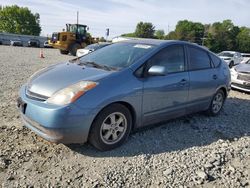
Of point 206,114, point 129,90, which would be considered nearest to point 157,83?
point 129,90

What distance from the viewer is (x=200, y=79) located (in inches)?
198

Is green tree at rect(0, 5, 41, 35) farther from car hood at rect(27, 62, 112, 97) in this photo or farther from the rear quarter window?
car hood at rect(27, 62, 112, 97)

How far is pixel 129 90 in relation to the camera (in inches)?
147

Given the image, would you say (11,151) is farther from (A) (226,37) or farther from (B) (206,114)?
(A) (226,37)

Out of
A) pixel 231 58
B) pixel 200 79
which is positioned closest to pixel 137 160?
pixel 200 79

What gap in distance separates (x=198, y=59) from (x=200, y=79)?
0.41 meters

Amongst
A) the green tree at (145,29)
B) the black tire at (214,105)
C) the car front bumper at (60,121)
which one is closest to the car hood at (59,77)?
the car front bumper at (60,121)

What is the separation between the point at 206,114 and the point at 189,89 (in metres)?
1.20

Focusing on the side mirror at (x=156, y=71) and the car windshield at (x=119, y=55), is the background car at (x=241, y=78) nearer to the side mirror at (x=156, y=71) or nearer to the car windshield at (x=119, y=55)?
the car windshield at (x=119, y=55)

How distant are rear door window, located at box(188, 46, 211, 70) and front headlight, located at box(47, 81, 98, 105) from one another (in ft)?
7.33

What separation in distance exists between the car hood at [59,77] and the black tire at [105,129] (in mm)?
458

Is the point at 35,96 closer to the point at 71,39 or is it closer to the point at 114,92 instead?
the point at 114,92

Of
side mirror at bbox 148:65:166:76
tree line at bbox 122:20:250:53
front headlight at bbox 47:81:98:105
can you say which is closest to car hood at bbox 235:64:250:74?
side mirror at bbox 148:65:166:76

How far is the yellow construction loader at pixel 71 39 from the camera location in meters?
24.5
